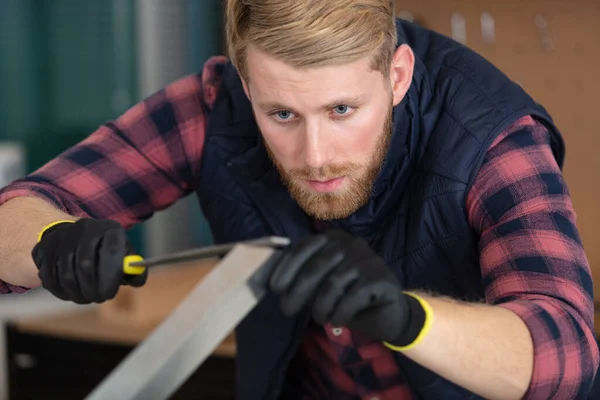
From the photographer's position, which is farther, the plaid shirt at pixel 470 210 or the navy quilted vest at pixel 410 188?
the navy quilted vest at pixel 410 188

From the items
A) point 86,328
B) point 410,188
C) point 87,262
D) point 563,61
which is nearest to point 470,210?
point 410,188

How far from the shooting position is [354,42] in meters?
1.13

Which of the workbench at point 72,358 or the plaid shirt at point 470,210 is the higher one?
the plaid shirt at point 470,210

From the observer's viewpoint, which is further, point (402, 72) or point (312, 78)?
point (402, 72)

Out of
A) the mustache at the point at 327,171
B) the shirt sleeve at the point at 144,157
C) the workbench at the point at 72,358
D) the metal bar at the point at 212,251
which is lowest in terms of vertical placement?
the workbench at the point at 72,358

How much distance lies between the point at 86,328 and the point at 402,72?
159 cm

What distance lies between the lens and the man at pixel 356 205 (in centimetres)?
99

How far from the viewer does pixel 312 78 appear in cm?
112

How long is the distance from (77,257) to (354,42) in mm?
442

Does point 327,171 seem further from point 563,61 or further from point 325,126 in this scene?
point 563,61

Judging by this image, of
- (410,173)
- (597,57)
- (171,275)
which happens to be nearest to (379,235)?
(410,173)

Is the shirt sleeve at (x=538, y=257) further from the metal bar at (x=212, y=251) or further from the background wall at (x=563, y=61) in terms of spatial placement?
the background wall at (x=563, y=61)

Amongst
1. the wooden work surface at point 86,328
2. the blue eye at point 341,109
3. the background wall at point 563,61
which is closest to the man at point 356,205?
the blue eye at point 341,109

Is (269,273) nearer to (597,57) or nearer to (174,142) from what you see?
(174,142)
